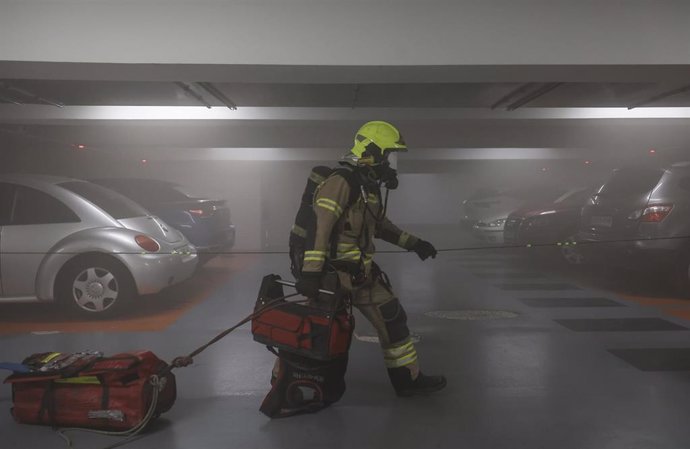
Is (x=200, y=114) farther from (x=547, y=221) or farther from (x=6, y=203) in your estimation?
(x=547, y=221)

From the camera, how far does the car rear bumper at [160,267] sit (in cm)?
543

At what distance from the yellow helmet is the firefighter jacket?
0.16 meters

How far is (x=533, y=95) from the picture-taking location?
20.5 feet

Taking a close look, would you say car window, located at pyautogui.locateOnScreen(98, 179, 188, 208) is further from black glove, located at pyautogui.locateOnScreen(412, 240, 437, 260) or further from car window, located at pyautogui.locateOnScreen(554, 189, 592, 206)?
car window, located at pyautogui.locateOnScreen(554, 189, 592, 206)

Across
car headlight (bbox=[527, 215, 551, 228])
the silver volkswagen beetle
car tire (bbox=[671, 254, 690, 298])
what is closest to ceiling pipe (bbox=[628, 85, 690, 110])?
car headlight (bbox=[527, 215, 551, 228])

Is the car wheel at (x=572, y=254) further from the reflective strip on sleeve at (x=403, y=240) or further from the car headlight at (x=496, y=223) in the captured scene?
the reflective strip on sleeve at (x=403, y=240)

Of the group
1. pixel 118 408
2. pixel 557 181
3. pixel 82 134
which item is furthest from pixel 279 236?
pixel 557 181

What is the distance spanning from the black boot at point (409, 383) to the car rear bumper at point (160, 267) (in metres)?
2.63

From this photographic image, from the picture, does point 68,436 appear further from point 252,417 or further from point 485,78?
point 485,78

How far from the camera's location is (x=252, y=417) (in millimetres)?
3531

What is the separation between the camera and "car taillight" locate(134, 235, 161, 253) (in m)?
5.46

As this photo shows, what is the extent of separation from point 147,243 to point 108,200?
541 millimetres

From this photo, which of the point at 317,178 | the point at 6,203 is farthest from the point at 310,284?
the point at 6,203

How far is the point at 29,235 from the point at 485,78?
430cm
